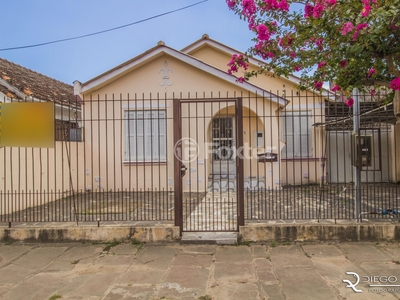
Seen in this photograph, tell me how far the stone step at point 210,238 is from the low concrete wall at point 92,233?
0.64 ft

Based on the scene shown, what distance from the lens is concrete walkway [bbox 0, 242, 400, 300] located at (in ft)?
11.5

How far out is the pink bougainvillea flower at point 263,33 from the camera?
5539 millimetres

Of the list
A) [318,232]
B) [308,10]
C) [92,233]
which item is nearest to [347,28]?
[308,10]

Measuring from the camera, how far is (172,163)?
10.1 meters

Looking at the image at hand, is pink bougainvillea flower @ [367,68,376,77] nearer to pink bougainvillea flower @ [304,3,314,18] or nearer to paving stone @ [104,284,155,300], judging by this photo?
pink bougainvillea flower @ [304,3,314,18]

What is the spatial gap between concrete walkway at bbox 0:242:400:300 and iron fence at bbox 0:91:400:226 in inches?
52.0

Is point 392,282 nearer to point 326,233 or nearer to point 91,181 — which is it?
point 326,233

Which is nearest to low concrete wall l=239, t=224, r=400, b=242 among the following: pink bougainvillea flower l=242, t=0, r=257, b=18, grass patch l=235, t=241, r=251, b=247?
grass patch l=235, t=241, r=251, b=247

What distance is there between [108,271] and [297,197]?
5.93 metres

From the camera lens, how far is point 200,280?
12.6 feet

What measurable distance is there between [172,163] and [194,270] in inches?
243

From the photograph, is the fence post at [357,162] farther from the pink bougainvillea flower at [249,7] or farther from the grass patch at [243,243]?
the pink bougainvillea flower at [249,7]

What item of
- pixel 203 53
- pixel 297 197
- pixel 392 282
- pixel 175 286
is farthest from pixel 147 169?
pixel 392 282

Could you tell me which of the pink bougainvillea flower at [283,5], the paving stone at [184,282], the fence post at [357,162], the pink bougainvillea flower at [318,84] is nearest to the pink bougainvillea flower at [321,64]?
the pink bougainvillea flower at [318,84]
